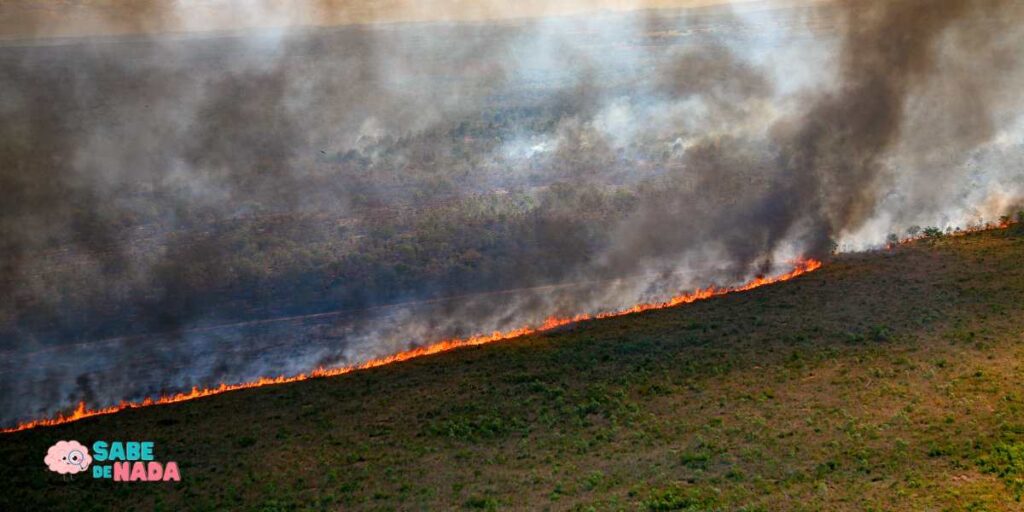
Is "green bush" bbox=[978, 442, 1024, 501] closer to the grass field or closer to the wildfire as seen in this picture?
the grass field

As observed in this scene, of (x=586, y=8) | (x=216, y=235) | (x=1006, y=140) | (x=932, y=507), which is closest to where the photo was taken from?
(x=932, y=507)

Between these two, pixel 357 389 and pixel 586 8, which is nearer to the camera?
pixel 357 389

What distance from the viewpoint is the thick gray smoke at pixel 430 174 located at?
91.8 ft

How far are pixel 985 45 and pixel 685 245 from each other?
737 inches

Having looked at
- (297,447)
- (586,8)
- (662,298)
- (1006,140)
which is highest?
(586,8)

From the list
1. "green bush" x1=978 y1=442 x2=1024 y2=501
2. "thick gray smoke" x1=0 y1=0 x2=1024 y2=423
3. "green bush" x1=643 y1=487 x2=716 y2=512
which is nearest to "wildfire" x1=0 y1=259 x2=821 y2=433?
"thick gray smoke" x1=0 y1=0 x2=1024 y2=423

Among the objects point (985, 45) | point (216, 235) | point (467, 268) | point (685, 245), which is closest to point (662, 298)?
point (685, 245)

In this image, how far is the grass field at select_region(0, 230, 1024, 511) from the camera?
1850cm

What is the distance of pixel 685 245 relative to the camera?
108 feet

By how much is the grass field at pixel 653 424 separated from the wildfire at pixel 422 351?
35.4 inches

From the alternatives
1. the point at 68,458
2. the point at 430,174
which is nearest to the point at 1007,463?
the point at 68,458

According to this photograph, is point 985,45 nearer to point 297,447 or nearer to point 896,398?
point 896,398

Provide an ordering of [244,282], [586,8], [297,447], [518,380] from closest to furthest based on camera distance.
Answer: [297,447] → [518,380] → [244,282] → [586,8]

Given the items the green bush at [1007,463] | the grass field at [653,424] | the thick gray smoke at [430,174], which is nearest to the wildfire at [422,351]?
the thick gray smoke at [430,174]
